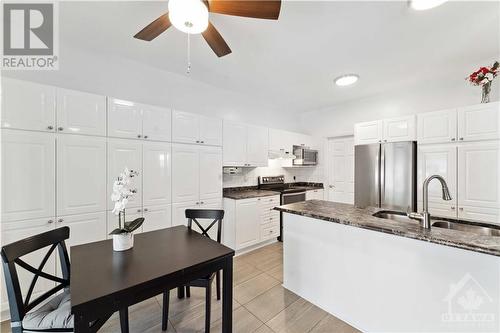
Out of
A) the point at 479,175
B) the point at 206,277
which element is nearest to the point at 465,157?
the point at 479,175

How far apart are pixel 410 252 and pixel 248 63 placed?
2706 mm

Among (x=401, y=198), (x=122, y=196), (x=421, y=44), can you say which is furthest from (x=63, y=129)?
(x=401, y=198)

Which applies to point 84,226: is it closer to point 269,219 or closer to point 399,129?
point 269,219

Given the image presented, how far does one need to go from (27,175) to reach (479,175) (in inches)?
195

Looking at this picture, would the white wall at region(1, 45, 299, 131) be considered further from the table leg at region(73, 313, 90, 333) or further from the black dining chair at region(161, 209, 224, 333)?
the table leg at region(73, 313, 90, 333)

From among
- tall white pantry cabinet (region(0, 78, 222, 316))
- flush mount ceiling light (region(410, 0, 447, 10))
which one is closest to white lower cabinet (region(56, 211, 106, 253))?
tall white pantry cabinet (region(0, 78, 222, 316))

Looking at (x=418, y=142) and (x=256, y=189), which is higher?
(x=418, y=142)

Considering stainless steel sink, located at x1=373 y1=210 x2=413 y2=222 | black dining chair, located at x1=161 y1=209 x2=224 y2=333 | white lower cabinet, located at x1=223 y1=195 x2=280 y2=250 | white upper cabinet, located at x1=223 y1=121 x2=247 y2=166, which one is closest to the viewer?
black dining chair, located at x1=161 y1=209 x2=224 y2=333

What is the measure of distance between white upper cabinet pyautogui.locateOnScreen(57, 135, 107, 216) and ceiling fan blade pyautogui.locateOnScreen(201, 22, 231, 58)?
1554 millimetres

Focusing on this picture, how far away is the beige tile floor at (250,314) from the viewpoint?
1737 mm

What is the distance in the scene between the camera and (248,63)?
9.14ft

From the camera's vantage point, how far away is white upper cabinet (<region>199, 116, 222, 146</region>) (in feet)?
9.99

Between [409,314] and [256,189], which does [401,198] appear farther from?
[256,189]

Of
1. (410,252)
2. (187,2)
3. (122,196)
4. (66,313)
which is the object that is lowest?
(66,313)
